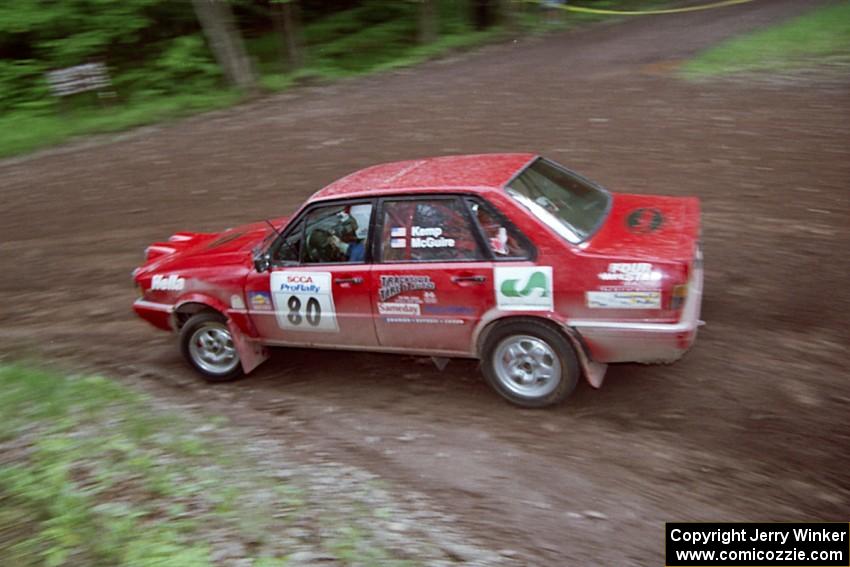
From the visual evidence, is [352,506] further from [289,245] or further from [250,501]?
[289,245]

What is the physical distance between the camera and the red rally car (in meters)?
4.91

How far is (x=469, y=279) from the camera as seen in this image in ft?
17.1

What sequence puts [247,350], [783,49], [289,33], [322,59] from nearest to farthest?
[247,350] → [783,49] → [289,33] → [322,59]

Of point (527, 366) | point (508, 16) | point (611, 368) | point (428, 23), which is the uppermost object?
point (508, 16)

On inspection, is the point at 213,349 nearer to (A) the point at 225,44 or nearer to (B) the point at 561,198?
(B) the point at 561,198

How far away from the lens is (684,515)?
4.17 metres

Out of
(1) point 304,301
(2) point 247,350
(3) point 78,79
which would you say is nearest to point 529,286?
(1) point 304,301

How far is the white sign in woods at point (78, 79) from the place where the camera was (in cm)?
1688

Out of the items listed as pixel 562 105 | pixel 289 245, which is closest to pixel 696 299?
pixel 289 245

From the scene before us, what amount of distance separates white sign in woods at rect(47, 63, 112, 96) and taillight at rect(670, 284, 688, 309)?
15.9 metres

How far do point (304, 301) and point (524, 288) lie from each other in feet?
5.72

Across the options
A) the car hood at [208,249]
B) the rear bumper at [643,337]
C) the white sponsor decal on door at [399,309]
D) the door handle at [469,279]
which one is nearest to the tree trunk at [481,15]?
the car hood at [208,249]

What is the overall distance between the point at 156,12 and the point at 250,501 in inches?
733

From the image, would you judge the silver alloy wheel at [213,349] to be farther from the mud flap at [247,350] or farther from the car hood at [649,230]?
the car hood at [649,230]
